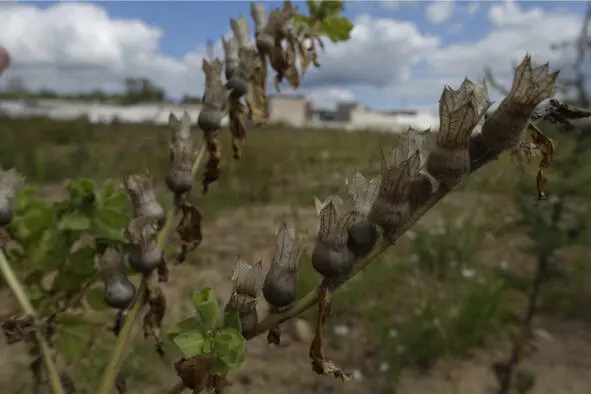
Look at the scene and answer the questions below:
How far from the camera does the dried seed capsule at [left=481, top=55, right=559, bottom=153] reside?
18.6 inches

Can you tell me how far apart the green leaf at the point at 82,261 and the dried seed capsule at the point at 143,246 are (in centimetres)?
15

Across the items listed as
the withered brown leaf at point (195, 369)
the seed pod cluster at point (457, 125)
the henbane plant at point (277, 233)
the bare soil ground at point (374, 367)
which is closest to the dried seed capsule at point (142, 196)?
→ the henbane plant at point (277, 233)

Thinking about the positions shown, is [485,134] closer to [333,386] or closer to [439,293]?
[333,386]

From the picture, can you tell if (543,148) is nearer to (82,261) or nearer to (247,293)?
(247,293)

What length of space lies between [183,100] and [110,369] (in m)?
0.88

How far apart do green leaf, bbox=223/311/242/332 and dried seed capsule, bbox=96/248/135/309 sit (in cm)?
17

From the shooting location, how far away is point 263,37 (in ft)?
2.94

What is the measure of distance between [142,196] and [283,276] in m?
0.24

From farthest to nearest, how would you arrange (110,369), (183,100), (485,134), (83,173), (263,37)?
(83,173) → (183,100) → (263,37) → (110,369) → (485,134)

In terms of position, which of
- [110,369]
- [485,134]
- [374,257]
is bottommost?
[110,369]

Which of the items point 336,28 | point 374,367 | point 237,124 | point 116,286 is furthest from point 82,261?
point 374,367

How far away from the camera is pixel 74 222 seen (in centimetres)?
78

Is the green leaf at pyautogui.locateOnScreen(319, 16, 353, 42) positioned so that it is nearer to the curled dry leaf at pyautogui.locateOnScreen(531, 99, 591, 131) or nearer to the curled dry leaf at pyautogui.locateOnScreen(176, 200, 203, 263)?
the curled dry leaf at pyautogui.locateOnScreen(176, 200, 203, 263)

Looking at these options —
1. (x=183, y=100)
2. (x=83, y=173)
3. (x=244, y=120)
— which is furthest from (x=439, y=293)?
(x=83, y=173)
